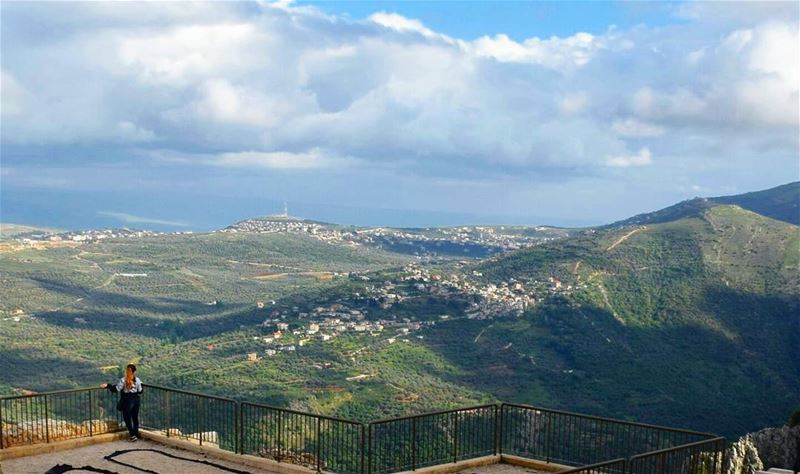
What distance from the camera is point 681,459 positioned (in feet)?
40.6

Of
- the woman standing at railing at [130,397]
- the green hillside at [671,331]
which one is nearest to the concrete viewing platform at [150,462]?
the woman standing at railing at [130,397]

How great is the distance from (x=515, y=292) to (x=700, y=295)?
22.6 m

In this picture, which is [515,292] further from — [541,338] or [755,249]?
[755,249]

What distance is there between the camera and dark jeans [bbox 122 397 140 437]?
16812 mm

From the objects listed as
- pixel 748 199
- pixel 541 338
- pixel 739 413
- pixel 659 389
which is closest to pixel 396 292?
pixel 541 338

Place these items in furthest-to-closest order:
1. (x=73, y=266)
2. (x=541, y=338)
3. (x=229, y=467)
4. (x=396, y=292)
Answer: (x=73, y=266) < (x=396, y=292) < (x=541, y=338) < (x=229, y=467)

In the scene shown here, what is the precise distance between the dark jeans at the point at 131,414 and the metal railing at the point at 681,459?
10.6 metres

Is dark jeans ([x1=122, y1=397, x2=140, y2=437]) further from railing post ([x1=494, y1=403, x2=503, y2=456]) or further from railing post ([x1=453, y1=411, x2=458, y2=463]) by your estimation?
railing post ([x1=494, y1=403, x2=503, y2=456])

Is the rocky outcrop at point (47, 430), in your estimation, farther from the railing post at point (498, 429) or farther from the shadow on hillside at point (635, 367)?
the shadow on hillside at point (635, 367)

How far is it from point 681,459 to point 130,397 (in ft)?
36.8

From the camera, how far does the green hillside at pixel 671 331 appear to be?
62.8 meters

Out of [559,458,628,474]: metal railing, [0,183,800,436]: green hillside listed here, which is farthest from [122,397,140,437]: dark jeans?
[0,183,800,436]: green hillside

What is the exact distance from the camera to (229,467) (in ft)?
50.0

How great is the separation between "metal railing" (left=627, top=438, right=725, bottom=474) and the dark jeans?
1059cm
